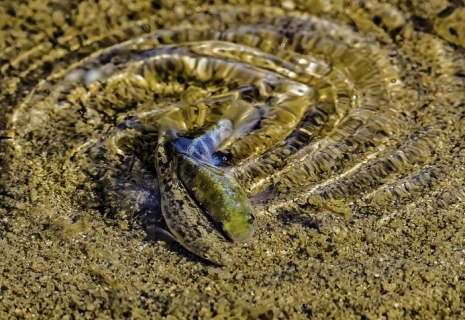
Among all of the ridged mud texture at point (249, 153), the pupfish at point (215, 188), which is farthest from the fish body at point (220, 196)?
the ridged mud texture at point (249, 153)

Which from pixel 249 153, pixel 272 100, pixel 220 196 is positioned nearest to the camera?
pixel 220 196

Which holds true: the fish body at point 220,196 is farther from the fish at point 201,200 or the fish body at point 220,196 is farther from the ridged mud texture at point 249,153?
the ridged mud texture at point 249,153

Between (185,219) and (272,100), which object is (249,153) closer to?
(272,100)

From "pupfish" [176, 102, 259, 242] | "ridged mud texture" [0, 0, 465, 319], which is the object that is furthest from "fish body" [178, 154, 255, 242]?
"ridged mud texture" [0, 0, 465, 319]

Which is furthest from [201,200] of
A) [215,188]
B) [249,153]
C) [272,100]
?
[272,100]

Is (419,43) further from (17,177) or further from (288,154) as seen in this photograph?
(17,177)

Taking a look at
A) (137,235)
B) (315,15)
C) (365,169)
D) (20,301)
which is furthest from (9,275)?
(315,15)

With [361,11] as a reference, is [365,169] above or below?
below

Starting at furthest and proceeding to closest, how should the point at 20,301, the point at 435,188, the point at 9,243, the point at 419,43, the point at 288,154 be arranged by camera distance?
the point at 419,43 < the point at 288,154 < the point at 435,188 < the point at 9,243 < the point at 20,301
